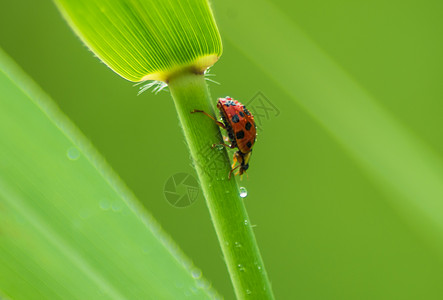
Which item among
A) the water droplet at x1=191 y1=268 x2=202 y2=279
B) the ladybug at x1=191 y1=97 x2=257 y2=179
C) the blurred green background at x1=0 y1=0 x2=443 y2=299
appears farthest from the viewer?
the blurred green background at x1=0 y1=0 x2=443 y2=299

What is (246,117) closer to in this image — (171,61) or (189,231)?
(171,61)

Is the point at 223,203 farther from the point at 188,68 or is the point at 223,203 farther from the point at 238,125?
the point at 238,125

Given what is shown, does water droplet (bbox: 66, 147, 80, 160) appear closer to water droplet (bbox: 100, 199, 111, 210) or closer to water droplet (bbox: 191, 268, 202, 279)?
water droplet (bbox: 100, 199, 111, 210)

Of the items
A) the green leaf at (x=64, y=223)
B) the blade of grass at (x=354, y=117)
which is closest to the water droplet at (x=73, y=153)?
the green leaf at (x=64, y=223)

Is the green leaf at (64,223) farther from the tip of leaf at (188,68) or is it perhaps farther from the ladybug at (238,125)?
the ladybug at (238,125)

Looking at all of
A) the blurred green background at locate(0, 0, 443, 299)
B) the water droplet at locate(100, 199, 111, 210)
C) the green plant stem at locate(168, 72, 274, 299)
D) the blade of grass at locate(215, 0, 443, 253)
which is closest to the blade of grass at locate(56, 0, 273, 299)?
the green plant stem at locate(168, 72, 274, 299)

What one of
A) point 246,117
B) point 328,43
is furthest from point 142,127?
point 246,117

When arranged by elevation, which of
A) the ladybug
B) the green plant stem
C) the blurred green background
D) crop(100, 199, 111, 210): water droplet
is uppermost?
the blurred green background
